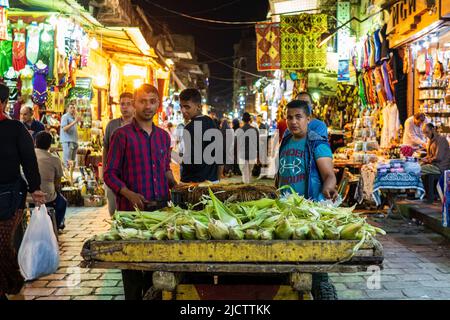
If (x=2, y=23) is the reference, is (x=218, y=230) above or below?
below

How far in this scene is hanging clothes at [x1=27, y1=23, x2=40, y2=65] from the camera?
37.5 feet

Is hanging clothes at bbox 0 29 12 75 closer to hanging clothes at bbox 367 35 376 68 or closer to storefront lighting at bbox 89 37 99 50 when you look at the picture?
storefront lighting at bbox 89 37 99 50

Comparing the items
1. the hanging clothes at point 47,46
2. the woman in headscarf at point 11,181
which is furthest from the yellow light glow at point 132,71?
the woman in headscarf at point 11,181

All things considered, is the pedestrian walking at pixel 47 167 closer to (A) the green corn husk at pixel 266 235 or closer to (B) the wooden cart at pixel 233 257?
(B) the wooden cart at pixel 233 257

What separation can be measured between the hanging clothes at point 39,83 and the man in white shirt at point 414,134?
891 cm

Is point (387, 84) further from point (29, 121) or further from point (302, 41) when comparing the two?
point (29, 121)

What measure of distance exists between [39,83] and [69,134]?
74.7 inches

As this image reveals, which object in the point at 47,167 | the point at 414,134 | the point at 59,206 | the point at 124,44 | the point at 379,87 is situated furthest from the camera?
the point at 124,44

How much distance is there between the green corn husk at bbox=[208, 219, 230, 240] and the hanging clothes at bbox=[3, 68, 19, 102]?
9.47 meters

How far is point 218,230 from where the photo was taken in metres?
3.31

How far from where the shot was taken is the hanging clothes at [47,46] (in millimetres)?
11523

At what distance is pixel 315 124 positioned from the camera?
6.06 metres

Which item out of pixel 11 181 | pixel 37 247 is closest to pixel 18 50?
pixel 37 247
